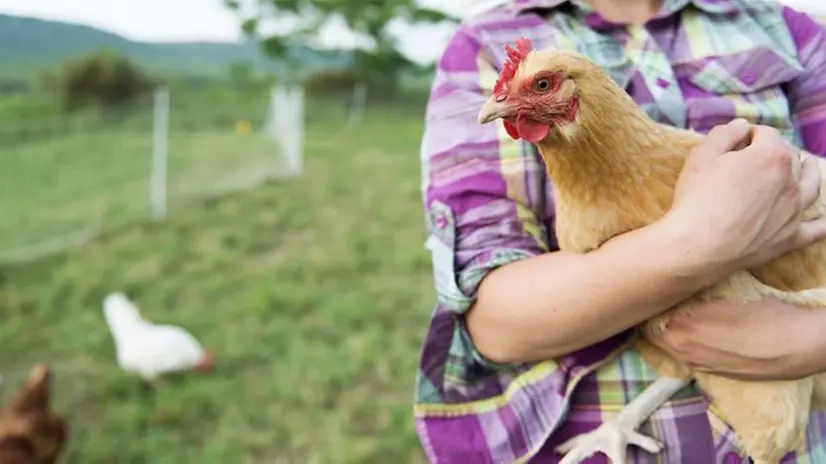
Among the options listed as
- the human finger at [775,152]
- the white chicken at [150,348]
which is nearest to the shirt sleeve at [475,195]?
the human finger at [775,152]

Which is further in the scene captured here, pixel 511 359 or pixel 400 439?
pixel 400 439

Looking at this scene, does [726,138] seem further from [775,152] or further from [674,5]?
[674,5]

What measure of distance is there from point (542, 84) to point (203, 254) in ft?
10.2

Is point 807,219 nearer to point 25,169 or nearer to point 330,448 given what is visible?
point 330,448

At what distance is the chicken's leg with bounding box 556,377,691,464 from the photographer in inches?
29.6

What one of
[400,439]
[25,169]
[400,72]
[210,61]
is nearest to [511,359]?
[400,439]

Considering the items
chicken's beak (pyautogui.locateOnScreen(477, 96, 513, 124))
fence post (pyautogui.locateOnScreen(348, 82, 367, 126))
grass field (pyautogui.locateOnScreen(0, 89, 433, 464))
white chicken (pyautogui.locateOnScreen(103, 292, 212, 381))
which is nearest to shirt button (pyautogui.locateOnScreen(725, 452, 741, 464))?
chicken's beak (pyautogui.locateOnScreen(477, 96, 513, 124))

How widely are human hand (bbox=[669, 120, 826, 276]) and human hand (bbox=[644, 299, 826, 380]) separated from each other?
0.06 metres

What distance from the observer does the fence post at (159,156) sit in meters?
4.20

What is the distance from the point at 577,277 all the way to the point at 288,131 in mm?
5124

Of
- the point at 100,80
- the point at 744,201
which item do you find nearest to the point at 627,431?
the point at 744,201

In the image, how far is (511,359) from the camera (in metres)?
0.78

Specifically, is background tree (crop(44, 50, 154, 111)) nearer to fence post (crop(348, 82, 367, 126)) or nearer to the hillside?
the hillside

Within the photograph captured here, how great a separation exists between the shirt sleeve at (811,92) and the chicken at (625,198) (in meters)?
0.10
